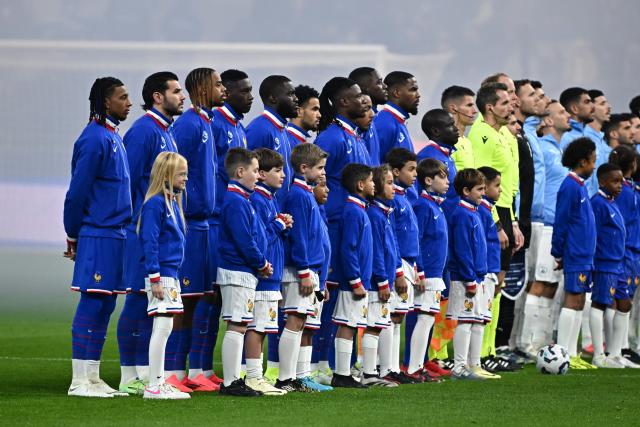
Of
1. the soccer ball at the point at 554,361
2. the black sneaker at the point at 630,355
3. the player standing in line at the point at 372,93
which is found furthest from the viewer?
the black sneaker at the point at 630,355

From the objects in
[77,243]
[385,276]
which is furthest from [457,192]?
[77,243]

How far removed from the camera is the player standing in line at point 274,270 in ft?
27.9

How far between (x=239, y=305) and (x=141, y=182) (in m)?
0.99

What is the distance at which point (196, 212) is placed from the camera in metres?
8.79

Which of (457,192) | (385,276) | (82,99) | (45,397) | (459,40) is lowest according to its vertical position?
(45,397)

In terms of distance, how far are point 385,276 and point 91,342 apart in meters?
2.04

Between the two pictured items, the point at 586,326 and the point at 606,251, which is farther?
the point at 586,326

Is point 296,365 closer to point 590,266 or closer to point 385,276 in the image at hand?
point 385,276

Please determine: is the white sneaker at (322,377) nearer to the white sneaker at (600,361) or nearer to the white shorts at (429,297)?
the white shorts at (429,297)

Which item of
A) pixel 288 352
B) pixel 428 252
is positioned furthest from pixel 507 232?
pixel 288 352

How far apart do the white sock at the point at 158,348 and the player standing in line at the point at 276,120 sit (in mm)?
1415

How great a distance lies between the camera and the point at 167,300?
811 cm

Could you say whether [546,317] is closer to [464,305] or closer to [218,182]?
[464,305]

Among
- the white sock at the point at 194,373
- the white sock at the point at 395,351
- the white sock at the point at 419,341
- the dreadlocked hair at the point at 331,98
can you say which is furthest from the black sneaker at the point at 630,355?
the white sock at the point at 194,373
